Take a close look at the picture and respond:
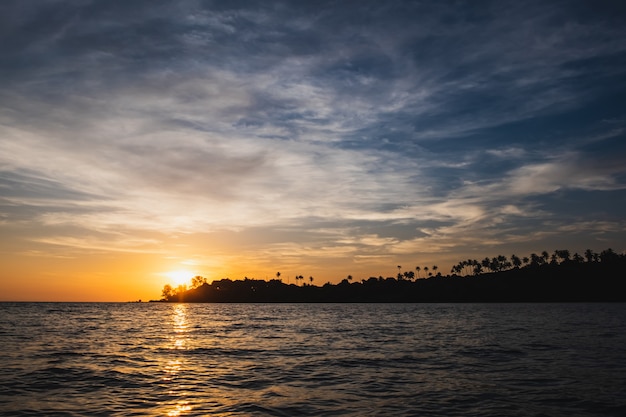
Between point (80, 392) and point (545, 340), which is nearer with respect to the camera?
point (80, 392)

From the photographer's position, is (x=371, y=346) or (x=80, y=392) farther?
(x=371, y=346)

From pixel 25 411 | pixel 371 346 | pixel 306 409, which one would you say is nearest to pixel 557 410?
pixel 306 409

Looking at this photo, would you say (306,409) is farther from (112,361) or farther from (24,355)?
(24,355)

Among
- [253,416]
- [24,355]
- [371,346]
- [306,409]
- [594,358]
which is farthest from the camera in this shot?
[371,346]

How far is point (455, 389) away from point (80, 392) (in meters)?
19.1

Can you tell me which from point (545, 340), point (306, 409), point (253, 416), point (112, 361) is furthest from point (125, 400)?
point (545, 340)

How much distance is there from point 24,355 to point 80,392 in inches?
731

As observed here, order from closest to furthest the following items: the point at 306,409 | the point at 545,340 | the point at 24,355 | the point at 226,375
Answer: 1. the point at 306,409
2. the point at 226,375
3. the point at 24,355
4. the point at 545,340

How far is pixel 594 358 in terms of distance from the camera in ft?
104

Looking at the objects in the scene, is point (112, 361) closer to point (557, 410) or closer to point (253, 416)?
point (253, 416)

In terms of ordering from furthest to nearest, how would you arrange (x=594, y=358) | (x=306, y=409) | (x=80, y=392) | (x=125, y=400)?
(x=594, y=358)
(x=80, y=392)
(x=125, y=400)
(x=306, y=409)

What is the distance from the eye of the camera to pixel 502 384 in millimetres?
23281

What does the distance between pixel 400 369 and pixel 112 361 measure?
21666 mm

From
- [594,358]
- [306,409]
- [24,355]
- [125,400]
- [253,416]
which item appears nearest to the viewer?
[253,416]
